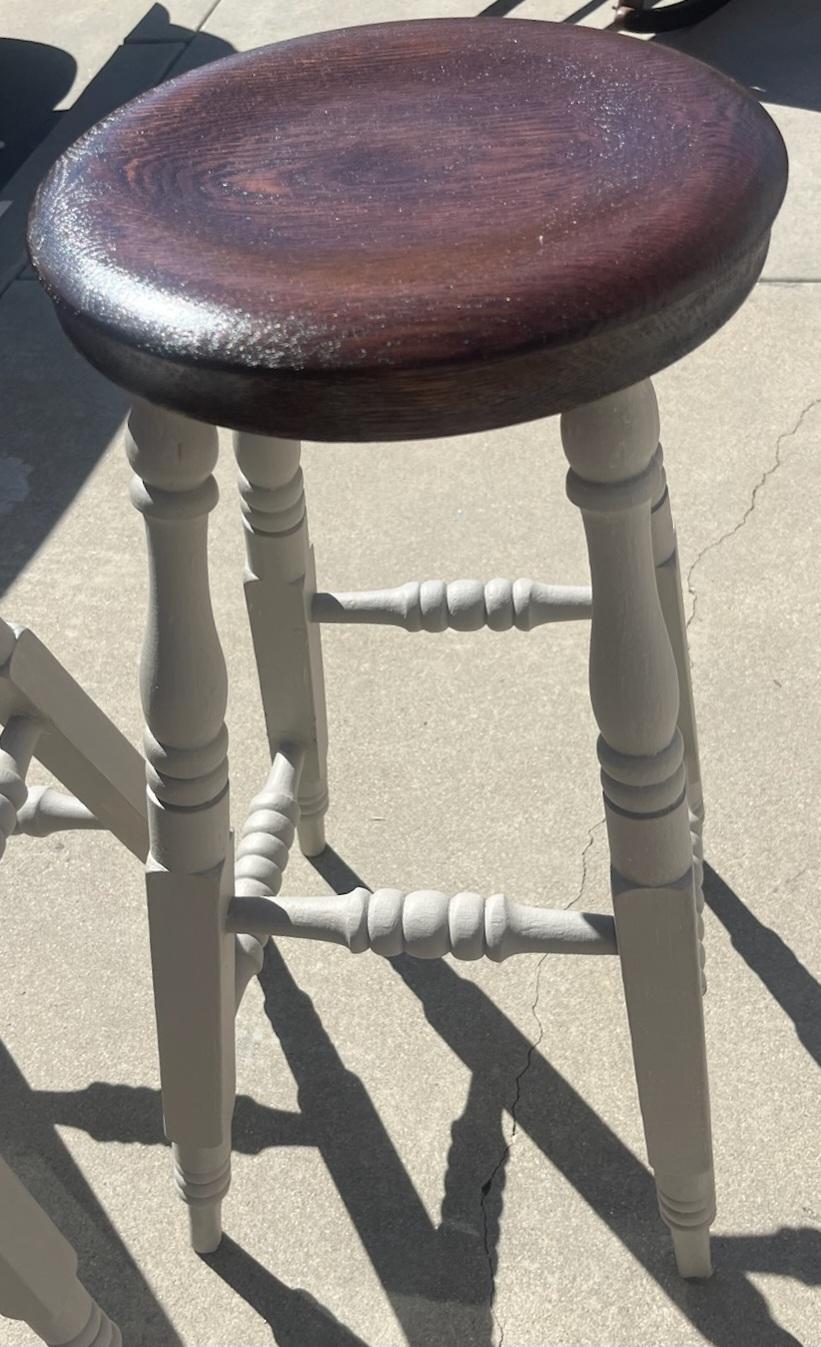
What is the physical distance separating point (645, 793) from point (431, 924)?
0.20m

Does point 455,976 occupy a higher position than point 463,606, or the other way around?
point 463,606

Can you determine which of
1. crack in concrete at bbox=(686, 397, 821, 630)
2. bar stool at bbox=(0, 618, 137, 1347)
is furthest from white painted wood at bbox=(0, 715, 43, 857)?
crack in concrete at bbox=(686, 397, 821, 630)

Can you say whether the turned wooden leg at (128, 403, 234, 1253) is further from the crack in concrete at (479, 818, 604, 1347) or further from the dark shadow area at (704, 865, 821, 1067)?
the dark shadow area at (704, 865, 821, 1067)

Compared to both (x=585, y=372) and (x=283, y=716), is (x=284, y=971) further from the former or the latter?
(x=585, y=372)

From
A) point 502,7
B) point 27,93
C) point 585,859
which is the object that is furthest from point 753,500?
point 27,93

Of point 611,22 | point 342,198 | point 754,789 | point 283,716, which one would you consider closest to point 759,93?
point 611,22

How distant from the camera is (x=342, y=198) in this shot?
0.80 meters

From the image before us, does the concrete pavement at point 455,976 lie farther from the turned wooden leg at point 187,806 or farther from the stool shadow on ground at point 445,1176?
the turned wooden leg at point 187,806

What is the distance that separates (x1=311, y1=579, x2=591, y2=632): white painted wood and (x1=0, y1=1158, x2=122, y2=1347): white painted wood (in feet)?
1.79

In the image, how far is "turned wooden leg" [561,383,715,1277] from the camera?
32.3 inches

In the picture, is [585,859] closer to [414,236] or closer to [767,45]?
[414,236]

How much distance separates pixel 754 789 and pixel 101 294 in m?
0.99

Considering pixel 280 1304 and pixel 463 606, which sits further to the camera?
pixel 463 606

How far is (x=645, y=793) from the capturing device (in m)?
0.91
